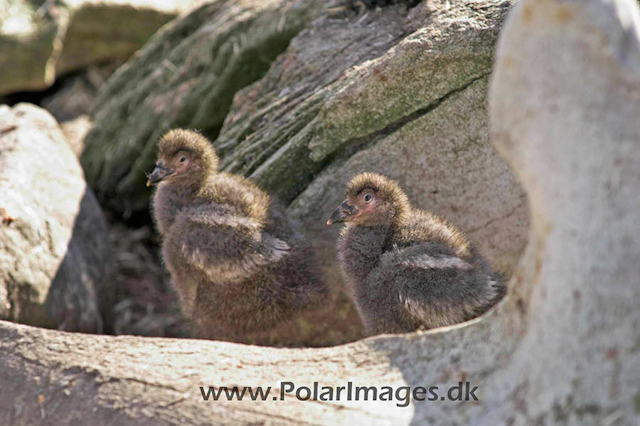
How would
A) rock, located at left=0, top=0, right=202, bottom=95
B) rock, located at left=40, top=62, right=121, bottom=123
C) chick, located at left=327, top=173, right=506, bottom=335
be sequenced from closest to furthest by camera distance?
chick, located at left=327, top=173, right=506, bottom=335 → rock, located at left=0, top=0, right=202, bottom=95 → rock, located at left=40, top=62, right=121, bottom=123

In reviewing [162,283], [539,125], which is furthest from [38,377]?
[162,283]

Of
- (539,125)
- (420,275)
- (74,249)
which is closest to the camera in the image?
(539,125)

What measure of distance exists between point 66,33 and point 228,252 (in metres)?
4.46

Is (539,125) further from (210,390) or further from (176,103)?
(176,103)

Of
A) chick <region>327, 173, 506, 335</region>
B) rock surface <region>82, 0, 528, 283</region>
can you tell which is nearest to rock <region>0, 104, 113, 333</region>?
rock surface <region>82, 0, 528, 283</region>

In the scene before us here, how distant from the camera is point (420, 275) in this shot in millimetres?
3654

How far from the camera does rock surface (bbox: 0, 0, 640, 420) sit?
2287mm

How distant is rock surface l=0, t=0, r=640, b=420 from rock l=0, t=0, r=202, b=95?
4.87 m

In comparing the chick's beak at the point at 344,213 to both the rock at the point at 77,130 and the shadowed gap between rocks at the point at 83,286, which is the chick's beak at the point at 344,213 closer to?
the shadowed gap between rocks at the point at 83,286

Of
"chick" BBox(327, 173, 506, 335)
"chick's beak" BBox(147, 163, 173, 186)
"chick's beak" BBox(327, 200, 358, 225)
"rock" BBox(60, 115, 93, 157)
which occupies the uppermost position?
"chick's beak" BBox(147, 163, 173, 186)

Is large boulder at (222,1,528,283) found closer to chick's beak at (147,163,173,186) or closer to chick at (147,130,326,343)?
chick at (147,130,326,343)

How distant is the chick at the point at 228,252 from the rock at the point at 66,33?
2704 millimetres

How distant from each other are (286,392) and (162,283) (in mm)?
3317

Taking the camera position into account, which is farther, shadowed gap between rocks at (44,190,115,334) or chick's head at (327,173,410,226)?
shadowed gap between rocks at (44,190,115,334)
